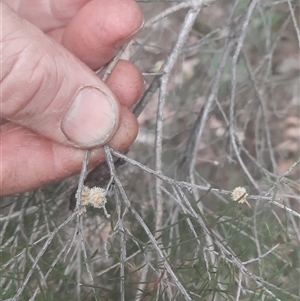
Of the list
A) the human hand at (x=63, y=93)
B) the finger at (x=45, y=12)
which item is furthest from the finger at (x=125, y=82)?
the finger at (x=45, y=12)

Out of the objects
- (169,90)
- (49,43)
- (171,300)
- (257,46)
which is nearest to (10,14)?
(49,43)

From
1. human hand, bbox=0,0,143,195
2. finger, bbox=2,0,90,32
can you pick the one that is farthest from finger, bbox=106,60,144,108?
finger, bbox=2,0,90,32

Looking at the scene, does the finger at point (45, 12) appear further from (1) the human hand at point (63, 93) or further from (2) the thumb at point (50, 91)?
(2) the thumb at point (50, 91)

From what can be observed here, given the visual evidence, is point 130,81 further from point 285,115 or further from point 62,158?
point 285,115

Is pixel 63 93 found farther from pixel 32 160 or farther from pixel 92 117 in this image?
pixel 32 160

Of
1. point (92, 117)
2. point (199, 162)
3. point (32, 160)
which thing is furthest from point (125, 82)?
point (199, 162)

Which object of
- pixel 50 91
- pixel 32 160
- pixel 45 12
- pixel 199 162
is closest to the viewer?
pixel 50 91

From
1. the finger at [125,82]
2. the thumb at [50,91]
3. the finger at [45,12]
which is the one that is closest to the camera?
the thumb at [50,91]
